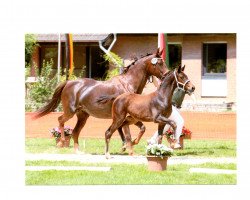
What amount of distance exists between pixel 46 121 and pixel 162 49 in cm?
357

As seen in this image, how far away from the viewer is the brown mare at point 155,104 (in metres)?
15.9

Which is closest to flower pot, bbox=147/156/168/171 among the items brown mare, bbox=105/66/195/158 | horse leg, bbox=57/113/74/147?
brown mare, bbox=105/66/195/158

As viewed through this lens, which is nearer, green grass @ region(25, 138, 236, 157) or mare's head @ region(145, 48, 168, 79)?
mare's head @ region(145, 48, 168, 79)

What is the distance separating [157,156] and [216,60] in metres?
3.73

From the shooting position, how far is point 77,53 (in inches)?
756

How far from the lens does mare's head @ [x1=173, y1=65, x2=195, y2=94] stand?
1580cm

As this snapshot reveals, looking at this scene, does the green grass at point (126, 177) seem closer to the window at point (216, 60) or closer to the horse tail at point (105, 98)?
the horse tail at point (105, 98)

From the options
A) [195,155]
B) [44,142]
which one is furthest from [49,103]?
[195,155]

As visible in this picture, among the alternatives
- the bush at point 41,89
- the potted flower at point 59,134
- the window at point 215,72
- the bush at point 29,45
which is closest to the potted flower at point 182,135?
the window at point 215,72

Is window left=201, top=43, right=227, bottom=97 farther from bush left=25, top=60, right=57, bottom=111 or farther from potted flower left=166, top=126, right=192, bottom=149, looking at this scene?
bush left=25, top=60, right=57, bottom=111

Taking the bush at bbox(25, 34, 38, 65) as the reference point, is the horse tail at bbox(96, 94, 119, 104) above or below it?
below

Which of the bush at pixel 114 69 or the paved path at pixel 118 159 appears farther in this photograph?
the bush at pixel 114 69

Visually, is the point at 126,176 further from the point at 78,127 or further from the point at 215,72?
the point at 215,72
